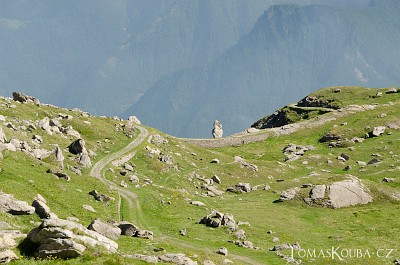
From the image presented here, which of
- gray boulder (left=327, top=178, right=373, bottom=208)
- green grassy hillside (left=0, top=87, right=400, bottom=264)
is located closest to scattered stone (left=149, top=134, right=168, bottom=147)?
green grassy hillside (left=0, top=87, right=400, bottom=264)

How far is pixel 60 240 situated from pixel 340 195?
63.4m

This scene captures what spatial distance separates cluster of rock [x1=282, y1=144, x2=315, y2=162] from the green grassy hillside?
628 centimetres

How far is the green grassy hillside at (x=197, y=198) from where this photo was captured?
1939 inches

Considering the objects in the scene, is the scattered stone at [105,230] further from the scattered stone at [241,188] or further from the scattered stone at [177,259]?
the scattered stone at [241,188]

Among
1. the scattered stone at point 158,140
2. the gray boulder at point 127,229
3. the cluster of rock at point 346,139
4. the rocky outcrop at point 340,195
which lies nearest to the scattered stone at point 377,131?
the cluster of rock at point 346,139

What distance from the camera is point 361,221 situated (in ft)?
231

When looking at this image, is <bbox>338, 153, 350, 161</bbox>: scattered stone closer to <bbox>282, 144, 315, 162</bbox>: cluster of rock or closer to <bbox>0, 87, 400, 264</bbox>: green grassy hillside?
<bbox>0, 87, 400, 264</bbox>: green grassy hillside

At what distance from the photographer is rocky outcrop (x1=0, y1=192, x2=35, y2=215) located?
41.1 m

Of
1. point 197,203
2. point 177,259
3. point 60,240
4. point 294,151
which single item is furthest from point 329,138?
point 60,240

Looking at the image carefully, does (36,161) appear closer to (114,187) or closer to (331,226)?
(114,187)

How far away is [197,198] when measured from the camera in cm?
7969

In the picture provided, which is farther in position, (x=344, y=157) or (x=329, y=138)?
(x=329, y=138)

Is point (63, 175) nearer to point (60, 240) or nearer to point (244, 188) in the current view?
point (60, 240)

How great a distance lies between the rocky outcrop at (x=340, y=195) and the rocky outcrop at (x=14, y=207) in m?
54.0
